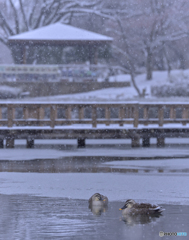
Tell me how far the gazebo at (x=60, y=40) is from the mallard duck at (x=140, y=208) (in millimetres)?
31274

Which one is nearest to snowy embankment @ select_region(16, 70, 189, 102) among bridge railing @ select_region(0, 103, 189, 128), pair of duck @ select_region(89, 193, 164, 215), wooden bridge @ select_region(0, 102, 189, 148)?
bridge railing @ select_region(0, 103, 189, 128)

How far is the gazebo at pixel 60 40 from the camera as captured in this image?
41.0m

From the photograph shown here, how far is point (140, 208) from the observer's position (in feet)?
33.9

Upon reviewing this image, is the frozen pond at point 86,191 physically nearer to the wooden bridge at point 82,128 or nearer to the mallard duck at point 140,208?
the mallard duck at point 140,208

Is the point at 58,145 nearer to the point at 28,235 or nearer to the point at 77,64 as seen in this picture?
the point at 28,235

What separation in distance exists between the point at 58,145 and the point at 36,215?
13.7 m

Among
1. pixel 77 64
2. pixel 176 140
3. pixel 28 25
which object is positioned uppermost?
pixel 28 25

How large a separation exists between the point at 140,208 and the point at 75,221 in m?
1.25

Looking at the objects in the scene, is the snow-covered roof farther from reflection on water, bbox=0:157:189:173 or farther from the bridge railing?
reflection on water, bbox=0:157:189:173

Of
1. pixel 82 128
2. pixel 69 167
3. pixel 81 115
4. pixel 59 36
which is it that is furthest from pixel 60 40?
pixel 69 167

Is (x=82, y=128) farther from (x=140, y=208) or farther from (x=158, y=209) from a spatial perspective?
(x=158, y=209)

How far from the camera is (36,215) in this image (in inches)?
400

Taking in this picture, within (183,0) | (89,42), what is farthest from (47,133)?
(183,0)

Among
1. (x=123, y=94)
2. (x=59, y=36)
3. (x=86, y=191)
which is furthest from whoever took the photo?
(x=59, y=36)
